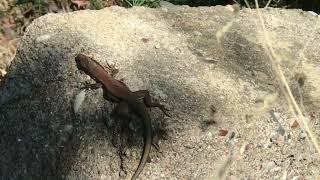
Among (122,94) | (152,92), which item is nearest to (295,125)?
(152,92)

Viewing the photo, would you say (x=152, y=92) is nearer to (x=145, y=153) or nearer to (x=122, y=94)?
(x=122, y=94)

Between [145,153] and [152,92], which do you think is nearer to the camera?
[145,153]

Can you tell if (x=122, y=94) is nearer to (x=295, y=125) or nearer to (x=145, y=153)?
(x=145, y=153)

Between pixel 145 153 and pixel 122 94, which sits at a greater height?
pixel 122 94

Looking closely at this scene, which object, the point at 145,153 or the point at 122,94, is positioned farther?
the point at 122,94

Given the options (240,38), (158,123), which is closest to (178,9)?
(240,38)

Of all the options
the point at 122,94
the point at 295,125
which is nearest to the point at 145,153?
the point at 122,94

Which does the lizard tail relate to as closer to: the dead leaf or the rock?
the rock

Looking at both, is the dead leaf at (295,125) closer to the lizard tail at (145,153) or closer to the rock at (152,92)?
the rock at (152,92)

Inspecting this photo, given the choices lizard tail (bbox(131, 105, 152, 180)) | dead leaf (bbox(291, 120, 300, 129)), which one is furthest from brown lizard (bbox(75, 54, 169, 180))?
dead leaf (bbox(291, 120, 300, 129))
